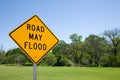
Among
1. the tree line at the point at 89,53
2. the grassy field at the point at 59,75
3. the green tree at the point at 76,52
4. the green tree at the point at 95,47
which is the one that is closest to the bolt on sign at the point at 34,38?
the grassy field at the point at 59,75

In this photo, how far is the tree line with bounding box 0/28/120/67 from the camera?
89625 mm

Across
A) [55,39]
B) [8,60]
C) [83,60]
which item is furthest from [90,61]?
[55,39]

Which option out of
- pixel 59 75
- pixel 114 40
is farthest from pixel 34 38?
pixel 114 40

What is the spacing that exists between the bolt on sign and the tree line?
79.0 meters

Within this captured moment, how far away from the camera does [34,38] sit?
253 inches

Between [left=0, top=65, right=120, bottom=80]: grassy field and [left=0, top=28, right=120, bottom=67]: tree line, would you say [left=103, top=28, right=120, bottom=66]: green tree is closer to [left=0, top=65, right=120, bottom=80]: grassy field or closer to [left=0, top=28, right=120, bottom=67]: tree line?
[left=0, top=28, right=120, bottom=67]: tree line

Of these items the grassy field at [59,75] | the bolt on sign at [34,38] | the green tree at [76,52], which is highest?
the green tree at [76,52]

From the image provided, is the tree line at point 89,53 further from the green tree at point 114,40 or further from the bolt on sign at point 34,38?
the bolt on sign at point 34,38

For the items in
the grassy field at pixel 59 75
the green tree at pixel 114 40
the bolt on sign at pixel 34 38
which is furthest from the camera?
the green tree at pixel 114 40

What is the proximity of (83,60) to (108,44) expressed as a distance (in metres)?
15.4

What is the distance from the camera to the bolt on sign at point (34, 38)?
20.4 ft

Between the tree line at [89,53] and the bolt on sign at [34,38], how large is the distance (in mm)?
79029

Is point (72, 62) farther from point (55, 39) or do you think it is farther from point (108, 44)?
point (55, 39)

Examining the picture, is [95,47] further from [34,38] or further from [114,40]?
[34,38]
